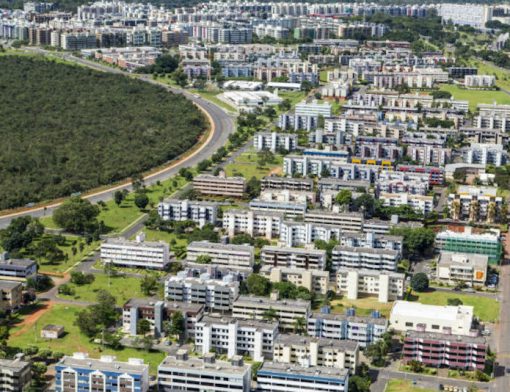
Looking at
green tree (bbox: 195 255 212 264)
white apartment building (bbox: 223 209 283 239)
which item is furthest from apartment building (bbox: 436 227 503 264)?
green tree (bbox: 195 255 212 264)

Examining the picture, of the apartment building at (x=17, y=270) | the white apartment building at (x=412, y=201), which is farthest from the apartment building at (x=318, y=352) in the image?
the white apartment building at (x=412, y=201)

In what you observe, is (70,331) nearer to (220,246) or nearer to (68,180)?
(220,246)

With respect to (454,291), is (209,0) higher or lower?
higher

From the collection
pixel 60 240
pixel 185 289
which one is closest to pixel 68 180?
pixel 60 240

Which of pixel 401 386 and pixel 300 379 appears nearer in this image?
pixel 300 379

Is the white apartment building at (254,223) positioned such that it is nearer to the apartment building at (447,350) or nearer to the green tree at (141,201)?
the green tree at (141,201)

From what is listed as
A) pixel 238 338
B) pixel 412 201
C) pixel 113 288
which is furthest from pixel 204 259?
pixel 412 201

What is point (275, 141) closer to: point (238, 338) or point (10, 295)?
point (10, 295)
